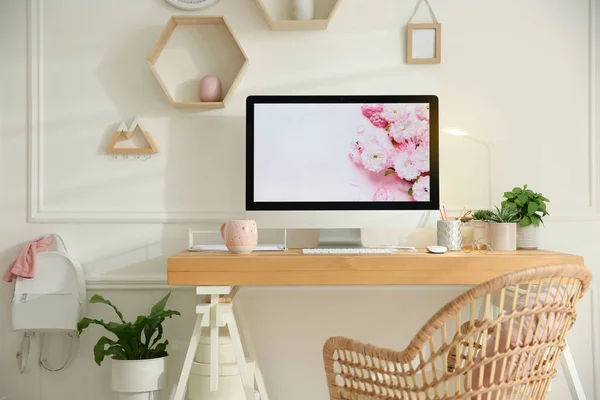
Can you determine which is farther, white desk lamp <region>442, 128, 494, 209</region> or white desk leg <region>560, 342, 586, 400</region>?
white desk lamp <region>442, 128, 494, 209</region>

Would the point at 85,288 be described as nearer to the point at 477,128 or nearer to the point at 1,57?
the point at 1,57

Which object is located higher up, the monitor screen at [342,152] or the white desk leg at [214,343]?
the monitor screen at [342,152]

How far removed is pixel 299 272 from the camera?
2.18 meters

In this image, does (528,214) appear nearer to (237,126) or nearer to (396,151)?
(396,151)

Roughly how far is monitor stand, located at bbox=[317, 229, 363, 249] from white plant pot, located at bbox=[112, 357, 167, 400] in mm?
823

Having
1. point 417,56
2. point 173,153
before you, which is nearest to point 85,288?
point 173,153

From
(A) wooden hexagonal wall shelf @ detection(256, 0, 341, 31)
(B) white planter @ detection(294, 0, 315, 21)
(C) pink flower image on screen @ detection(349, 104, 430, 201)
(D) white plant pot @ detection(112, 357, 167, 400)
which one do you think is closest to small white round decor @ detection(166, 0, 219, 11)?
(A) wooden hexagonal wall shelf @ detection(256, 0, 341, 31)

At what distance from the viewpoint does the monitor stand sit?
256 cm

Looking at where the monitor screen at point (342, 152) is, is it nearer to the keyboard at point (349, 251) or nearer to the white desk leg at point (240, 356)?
the keyboard at point (349, 251)

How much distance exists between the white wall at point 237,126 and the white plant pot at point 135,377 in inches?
12.5

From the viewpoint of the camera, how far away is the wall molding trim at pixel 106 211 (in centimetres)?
275

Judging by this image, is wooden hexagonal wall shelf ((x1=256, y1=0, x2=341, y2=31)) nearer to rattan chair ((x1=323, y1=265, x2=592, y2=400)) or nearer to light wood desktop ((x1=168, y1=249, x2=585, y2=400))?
light wood desktop ((x1=168, y1=249, x2=585, y2=400))

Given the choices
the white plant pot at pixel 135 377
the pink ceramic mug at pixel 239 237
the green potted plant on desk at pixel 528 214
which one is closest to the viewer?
the pink ceramic mug at pixel 239 237

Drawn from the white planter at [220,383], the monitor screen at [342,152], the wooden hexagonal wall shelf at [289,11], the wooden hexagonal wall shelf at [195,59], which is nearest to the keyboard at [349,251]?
the monitor screen at [342,152]
